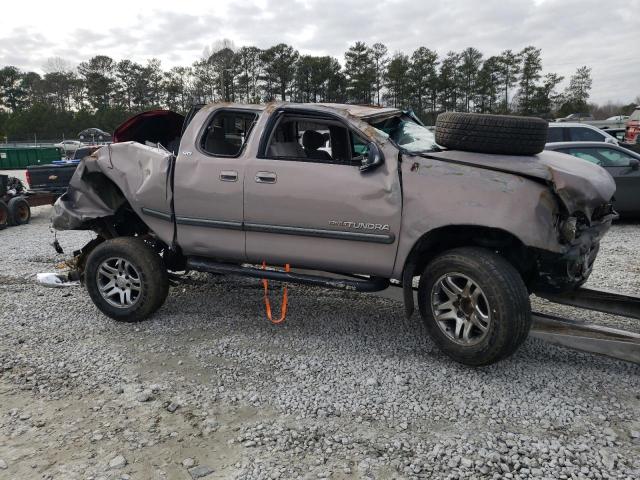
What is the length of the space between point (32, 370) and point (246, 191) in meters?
2.16

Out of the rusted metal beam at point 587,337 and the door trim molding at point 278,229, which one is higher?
the door trim molding at point 278,229

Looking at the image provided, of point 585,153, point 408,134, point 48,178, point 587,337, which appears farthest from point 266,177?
point 48,178

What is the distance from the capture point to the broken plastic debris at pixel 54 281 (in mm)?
6238

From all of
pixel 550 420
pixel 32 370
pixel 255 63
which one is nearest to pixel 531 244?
pixel 550 420

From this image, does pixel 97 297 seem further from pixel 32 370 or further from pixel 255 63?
pixel 255 63

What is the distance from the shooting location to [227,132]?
15.9 ft

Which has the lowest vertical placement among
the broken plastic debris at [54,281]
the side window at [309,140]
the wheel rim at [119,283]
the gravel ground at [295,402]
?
the gravel ground at [295,402]

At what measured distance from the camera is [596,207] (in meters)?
3.73

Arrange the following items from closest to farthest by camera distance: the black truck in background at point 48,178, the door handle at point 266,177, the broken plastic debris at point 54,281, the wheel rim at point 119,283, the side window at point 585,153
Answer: the door handle at point 266,177
the wheel rim at point 119,283
the broken plastic debris at point 54,281
the side window at point 585,153
the black truck in background at point 48,178

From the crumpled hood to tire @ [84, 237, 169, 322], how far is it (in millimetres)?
2734

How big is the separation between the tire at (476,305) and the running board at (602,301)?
90cm

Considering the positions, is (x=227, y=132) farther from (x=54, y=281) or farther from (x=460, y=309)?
(x=54, y=281)

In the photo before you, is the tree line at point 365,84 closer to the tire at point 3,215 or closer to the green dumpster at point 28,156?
the green dumpster at point 28,156

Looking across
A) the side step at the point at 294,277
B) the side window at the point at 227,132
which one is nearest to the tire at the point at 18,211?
the side step at the point at 294,277
